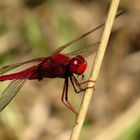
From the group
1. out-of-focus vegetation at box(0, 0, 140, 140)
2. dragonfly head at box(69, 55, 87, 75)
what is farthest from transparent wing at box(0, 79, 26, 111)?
out-of-focus vegetation at box(0, 0, 140, 140)

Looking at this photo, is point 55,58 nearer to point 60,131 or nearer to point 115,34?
point 60,131

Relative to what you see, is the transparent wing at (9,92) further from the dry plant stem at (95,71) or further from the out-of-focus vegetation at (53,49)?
the out-of-focus vegetation at (53,49)

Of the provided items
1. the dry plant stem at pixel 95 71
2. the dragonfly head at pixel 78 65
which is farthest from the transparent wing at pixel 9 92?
the dry plant stem at pixel 95 71

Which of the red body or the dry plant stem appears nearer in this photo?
the dry plant stem

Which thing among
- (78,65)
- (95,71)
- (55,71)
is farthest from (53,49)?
(95,71)

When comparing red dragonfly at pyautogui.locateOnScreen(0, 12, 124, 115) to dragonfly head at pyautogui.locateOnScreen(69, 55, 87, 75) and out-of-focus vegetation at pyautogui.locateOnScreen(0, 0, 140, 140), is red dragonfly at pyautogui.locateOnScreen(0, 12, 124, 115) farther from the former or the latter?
out-of-focus vegetation at pyautogui.locateOnScreen(0, 0, 140, 140)

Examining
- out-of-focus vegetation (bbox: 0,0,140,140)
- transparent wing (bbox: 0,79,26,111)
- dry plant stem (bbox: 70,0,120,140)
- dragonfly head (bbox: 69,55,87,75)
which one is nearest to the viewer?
dry plant stem (bbox: 70,0,120,140)
